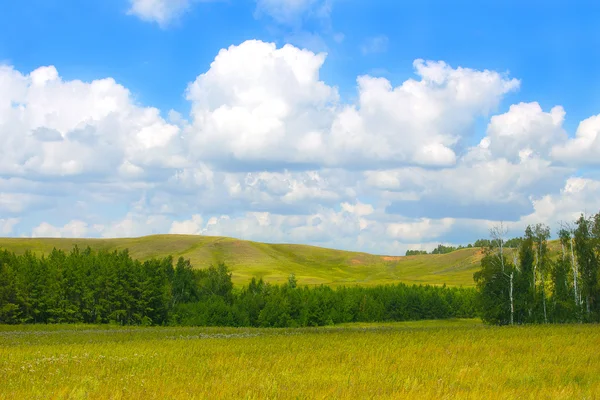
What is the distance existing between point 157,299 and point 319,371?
97210 mm

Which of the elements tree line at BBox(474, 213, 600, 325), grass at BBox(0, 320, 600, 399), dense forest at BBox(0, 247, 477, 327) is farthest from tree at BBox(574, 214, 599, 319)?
grass at BBox(0, 320, 600, 399)

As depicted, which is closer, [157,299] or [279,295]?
[157,299]

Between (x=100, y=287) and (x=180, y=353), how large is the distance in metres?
85.2

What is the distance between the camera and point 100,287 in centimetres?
10531

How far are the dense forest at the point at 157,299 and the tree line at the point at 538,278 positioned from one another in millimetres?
29500

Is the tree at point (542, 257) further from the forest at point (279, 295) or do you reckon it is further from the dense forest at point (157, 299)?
the dense forest at point (157, 299)

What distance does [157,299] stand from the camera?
112 metres

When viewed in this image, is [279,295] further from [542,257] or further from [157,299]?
[542,257]

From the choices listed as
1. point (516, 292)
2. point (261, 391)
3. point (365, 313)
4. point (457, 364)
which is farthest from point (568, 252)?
point (261, 391)

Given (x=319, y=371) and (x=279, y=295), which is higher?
(x=319, y=371)

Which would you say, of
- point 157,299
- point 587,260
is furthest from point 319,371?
point 157,299

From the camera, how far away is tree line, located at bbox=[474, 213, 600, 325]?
250 feet

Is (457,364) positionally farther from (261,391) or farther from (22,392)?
(22,392)

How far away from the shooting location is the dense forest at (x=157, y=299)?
324 feet
